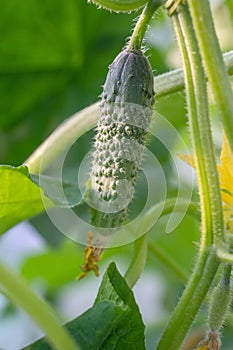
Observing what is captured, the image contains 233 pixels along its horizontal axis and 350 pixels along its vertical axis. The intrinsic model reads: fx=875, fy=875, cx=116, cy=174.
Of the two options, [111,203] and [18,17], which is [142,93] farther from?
[18,17]

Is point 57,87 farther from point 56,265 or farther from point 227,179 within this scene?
point 227,179

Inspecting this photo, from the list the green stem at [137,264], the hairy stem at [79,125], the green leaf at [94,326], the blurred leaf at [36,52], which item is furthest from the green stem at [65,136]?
the blurred leaf at [36,52]

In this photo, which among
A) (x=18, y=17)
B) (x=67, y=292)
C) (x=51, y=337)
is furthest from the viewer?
(x=67, y=292)

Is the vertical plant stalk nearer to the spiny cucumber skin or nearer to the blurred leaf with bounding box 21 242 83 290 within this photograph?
the spiny cucumber skin

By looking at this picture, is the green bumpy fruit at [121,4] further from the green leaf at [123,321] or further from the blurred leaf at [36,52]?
the blurred leaf at [36,52]

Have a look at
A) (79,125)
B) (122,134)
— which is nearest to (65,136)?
(79,125)

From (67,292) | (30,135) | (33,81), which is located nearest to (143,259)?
(30,135)

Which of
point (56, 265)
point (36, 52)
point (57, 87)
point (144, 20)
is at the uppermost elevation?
point (144, 20)
